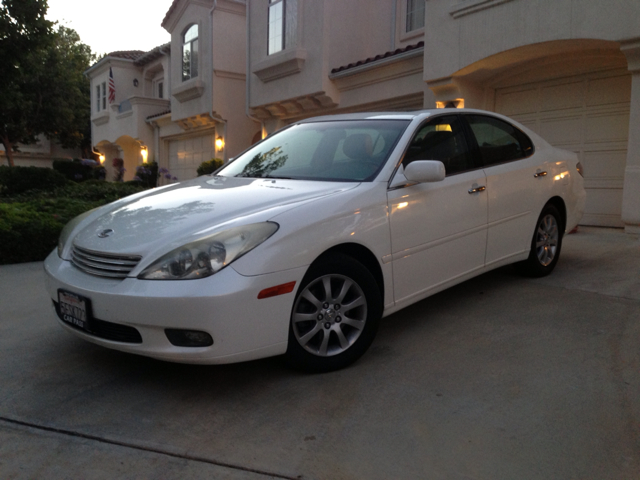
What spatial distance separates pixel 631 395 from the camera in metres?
3.00

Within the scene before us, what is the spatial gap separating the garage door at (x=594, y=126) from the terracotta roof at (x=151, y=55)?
16717 millimetres

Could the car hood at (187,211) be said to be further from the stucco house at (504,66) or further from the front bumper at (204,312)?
the stucco house at (504,66)

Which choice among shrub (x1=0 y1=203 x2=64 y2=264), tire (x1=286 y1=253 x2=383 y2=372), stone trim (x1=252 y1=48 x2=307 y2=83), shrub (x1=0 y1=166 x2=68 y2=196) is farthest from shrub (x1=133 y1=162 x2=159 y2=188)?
tire (x1=286 y1=253 x2=383 y2=372)

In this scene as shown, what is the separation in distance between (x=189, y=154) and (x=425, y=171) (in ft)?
58.3

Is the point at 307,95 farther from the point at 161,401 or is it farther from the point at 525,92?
the point at 161,401

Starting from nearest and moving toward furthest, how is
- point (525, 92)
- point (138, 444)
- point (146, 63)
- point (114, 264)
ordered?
point (138, 444) < point (114, 264) < point (525, 92) < point (146, 63)

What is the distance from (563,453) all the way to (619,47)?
692 cm

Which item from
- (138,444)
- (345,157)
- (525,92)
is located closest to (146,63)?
(525,92)

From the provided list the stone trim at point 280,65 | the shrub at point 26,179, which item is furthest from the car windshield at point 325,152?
the shrub at point 26,179

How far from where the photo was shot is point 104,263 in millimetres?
3174

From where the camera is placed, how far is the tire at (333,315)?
316 centimetres

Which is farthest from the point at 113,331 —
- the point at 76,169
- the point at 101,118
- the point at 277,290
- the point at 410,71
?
the point at 101,118

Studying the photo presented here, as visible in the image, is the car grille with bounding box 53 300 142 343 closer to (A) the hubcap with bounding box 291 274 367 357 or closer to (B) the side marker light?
(B) the side marker light

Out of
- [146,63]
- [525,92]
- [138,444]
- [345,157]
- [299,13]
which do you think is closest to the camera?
[138,444]
